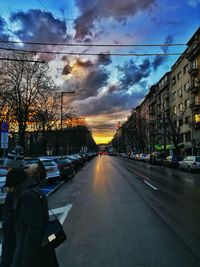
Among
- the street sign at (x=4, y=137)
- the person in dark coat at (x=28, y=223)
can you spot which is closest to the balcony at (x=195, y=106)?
the street sign at (x=4, y=137)

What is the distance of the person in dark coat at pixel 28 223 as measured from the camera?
3027 mm

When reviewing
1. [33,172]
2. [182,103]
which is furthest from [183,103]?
[33,172]

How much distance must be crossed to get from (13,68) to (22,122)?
4884mm

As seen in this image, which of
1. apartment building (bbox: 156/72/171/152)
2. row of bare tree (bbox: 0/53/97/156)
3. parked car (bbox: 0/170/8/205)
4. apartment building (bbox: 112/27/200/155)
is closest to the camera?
parked car (bbox: 0/170/8/205)

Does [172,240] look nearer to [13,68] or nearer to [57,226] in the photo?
[57,226]

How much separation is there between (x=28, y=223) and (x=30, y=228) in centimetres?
5

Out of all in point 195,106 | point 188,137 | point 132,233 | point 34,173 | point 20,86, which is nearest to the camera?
point 34,173

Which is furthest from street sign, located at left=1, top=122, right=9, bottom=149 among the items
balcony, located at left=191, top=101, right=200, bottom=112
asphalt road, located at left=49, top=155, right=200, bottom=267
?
balcony, located at left=191, top=101, right=200, bottom=112

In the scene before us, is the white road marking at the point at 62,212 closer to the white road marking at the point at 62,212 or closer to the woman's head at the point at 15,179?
the white road marking at the point at 62,212

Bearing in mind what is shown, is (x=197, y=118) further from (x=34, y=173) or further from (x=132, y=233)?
(x=34, y=173)

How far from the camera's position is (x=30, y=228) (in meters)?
3.09

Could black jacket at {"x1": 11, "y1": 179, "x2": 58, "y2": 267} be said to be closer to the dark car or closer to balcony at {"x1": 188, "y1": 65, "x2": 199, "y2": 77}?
the dark car

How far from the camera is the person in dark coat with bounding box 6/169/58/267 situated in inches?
119

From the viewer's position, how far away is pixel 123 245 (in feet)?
20.7
